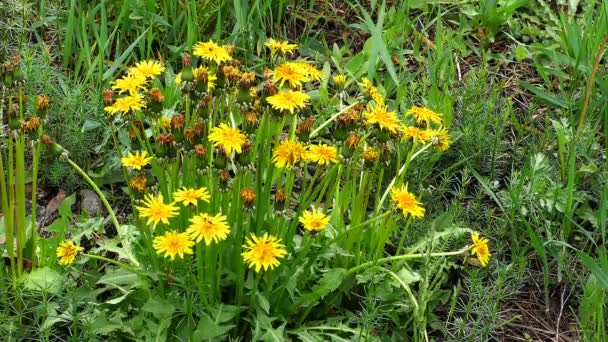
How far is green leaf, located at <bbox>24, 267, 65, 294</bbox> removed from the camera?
90.3 inches

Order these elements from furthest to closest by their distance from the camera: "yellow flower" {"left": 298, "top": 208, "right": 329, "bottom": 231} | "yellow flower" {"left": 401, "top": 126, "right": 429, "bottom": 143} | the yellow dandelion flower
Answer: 1. "yellow flower" {"left": 401, "top": 126, "right": 429, "bottom": 143}
2. the yellow dandelion flower
3. "yellow flower" {"left": 298, "top": 208, "right": 329, "bottom": 231}

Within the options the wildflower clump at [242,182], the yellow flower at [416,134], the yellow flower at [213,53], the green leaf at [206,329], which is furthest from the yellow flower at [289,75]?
the green leaf at [206,329]

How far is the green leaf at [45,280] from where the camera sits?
2.29m

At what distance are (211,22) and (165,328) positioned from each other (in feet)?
5.65

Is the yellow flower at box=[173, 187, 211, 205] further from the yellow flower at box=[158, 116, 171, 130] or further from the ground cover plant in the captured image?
the yellow flower at box=[158, 116, 171, 130]

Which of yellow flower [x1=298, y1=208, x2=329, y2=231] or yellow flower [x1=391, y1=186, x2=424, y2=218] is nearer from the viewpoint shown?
yellow flower [x1=298, y1=208, x2=329, y2=231]

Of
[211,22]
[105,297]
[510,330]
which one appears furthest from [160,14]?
[510,330]

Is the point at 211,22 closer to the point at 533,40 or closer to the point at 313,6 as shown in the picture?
the point at 313,6

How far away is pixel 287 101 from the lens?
203 cm

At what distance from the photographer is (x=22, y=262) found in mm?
2391

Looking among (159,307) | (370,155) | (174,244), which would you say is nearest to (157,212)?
(174,244)

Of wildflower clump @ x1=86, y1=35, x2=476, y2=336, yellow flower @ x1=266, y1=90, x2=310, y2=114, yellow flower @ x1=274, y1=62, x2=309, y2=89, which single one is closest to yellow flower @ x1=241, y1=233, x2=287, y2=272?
wildflower clump @ x1=86, y1=35, x2=476, y2=336

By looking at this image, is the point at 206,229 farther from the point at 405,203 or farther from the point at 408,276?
the point at 408,276

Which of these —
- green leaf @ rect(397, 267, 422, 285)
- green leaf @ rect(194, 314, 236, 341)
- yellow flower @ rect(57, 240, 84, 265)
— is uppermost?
yellow flower @ rect(57, 240, 84, 265)
